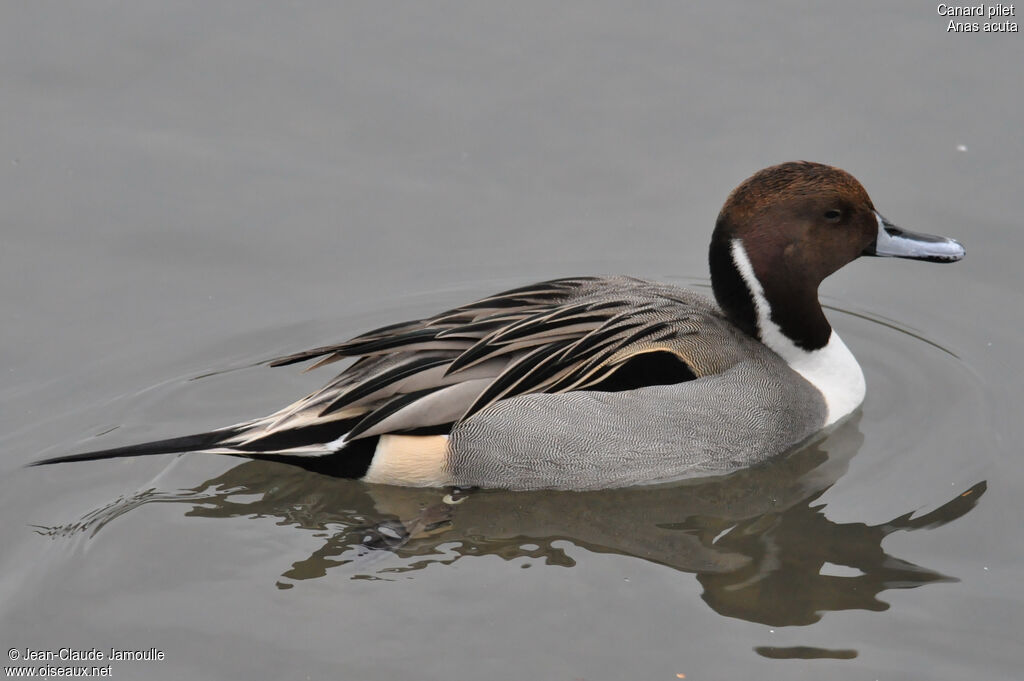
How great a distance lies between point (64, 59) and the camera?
31.0 ft

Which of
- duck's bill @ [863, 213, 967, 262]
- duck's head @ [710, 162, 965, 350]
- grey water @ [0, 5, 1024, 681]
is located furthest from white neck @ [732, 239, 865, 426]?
duck's bill @ [863, 213, 967, 262]

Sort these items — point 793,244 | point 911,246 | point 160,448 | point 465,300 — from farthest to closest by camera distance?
point 465,300 → point 911,246 → point 793,244 → point 160,448

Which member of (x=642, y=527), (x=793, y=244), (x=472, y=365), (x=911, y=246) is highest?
(x=793, y=244)

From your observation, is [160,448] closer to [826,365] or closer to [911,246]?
[826,365]

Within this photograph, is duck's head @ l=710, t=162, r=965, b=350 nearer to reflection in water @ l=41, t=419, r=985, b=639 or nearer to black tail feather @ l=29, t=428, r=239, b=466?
reflection in water @ l=41, t=419, r=985, b=639

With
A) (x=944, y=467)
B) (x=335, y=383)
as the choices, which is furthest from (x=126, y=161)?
(x=944, y=467)

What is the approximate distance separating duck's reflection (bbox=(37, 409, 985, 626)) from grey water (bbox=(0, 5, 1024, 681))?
0.06ft

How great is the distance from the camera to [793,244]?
22.3 ft

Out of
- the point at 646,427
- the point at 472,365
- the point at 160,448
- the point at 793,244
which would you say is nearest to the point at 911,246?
the point at 793,244

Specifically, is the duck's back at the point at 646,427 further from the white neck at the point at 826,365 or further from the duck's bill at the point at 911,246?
the duck's bill at the point at 911,246

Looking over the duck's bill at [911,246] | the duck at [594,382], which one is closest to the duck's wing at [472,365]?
the duck at [594,382]

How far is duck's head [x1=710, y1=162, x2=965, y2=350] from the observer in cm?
673

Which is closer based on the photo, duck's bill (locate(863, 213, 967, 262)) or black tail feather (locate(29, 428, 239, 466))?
black tail feather (locate(29, 428, 239, 466))

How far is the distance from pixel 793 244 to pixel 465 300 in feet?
6.92
